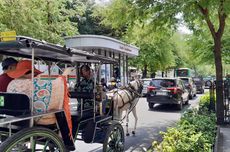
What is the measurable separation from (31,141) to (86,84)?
9.14ft

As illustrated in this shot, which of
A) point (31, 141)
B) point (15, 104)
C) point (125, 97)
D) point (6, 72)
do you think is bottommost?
point (31, 141)

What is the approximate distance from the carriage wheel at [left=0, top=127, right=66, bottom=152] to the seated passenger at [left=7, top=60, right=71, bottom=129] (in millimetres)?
394

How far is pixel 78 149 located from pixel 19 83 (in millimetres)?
3658

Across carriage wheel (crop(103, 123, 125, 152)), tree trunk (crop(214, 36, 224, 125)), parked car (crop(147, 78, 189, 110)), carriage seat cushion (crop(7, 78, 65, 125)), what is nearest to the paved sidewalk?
tree trunk (crop(214, 36, 224, 125))

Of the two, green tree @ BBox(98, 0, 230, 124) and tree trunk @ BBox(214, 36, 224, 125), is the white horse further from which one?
tree trunk @ BBox(214, 36, 224, 125)

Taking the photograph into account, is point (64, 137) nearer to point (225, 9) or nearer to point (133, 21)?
point (225, 9)

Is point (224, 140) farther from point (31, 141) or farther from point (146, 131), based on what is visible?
point (31, 141)

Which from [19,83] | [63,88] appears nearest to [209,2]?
[63,88]

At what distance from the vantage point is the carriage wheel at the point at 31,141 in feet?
12.9

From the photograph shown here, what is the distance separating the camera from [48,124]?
4.91m

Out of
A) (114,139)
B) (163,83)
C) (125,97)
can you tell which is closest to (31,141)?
(114,139)

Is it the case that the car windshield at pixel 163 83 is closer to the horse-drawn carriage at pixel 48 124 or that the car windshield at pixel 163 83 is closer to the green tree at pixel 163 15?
the green tree at pixel 163 15

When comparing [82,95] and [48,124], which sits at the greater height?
[82,95]

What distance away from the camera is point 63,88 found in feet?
16.1
